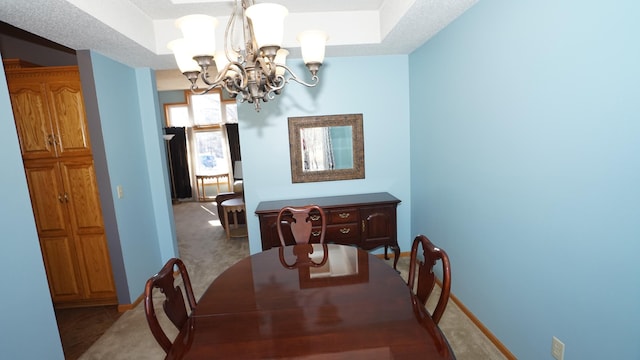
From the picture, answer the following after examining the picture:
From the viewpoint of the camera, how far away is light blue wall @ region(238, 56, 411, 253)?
10.8 feet

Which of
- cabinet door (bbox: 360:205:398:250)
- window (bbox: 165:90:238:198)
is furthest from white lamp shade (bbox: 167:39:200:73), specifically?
window (bbox: 165:90:238:198)

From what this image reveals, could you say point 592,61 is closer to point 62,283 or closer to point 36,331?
point 36,331

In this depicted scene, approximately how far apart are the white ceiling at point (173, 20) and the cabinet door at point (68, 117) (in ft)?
1.24

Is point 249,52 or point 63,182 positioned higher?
point 249,52

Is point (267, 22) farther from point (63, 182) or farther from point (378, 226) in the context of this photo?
point (63, 182)

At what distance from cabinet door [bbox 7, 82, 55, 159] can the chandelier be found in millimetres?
1786

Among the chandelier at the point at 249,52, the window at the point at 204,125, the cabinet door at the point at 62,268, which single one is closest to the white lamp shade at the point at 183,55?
the chandelier at the point at 249,52

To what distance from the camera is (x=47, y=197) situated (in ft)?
8.86

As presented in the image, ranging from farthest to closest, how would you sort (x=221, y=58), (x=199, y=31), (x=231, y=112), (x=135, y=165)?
(x=231, y=112), (x=135, y=165), (x=221, y=58), (x=199, y=31)

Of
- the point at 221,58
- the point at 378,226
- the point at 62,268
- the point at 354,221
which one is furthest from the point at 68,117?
the point at 378,226

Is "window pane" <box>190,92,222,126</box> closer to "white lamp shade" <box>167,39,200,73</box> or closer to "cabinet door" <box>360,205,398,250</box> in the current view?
"cabinet door" <box>360,205,398,250</box>

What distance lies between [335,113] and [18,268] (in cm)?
278

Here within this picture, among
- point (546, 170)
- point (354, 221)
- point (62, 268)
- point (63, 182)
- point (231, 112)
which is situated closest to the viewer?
point (546, 170)

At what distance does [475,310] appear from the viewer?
2.41m
